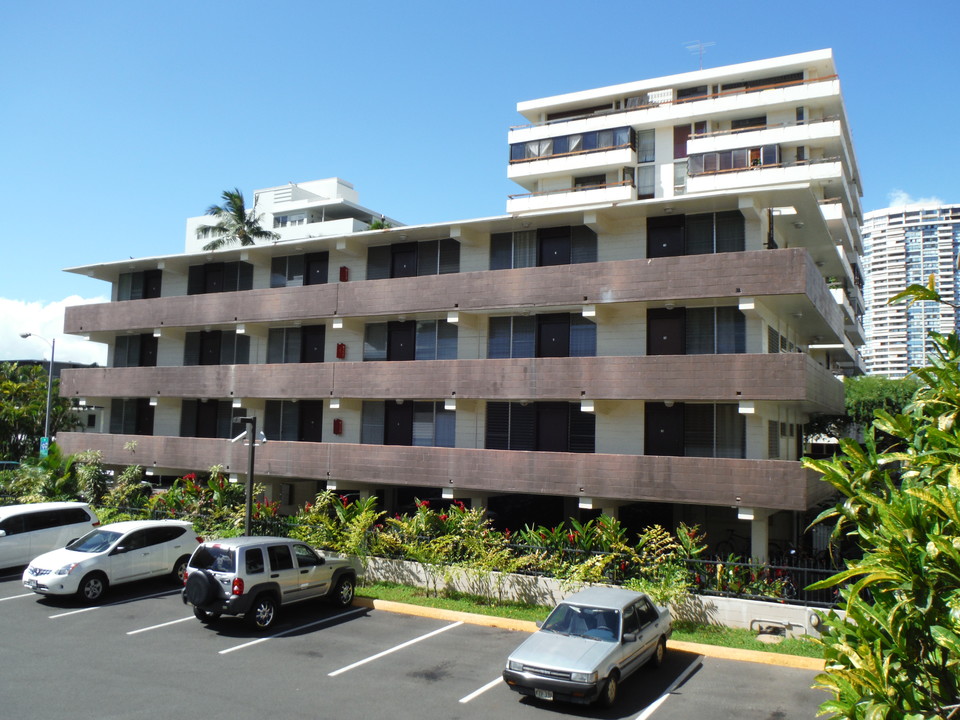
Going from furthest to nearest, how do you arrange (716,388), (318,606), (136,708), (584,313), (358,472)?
(358,472), (584,313), (716,388), (318,606), (136,708)

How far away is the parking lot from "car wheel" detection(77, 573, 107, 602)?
1.52 feet

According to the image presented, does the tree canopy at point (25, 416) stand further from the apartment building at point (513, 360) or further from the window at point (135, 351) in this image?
the apartment building at point (513, 360)

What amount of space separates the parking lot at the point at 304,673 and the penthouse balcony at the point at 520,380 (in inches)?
287

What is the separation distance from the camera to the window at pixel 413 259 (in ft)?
83.0

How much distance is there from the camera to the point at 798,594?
17.0 metres

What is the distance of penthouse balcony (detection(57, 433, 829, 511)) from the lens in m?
19.0

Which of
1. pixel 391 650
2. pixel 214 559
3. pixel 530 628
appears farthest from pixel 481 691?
pixel 214 559

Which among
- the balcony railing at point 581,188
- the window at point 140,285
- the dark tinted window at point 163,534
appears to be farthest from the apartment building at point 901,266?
the dark tinted window at point 163,534

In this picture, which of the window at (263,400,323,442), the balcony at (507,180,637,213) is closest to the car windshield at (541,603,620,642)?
the window at (263,400,323,442)

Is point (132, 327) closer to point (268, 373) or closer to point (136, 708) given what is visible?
point (268, 373)

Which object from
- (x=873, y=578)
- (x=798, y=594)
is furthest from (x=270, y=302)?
(x=873, y=578)

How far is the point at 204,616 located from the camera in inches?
638

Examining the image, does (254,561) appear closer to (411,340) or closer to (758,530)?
(411,340)

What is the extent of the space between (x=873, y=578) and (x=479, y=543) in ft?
49.1
